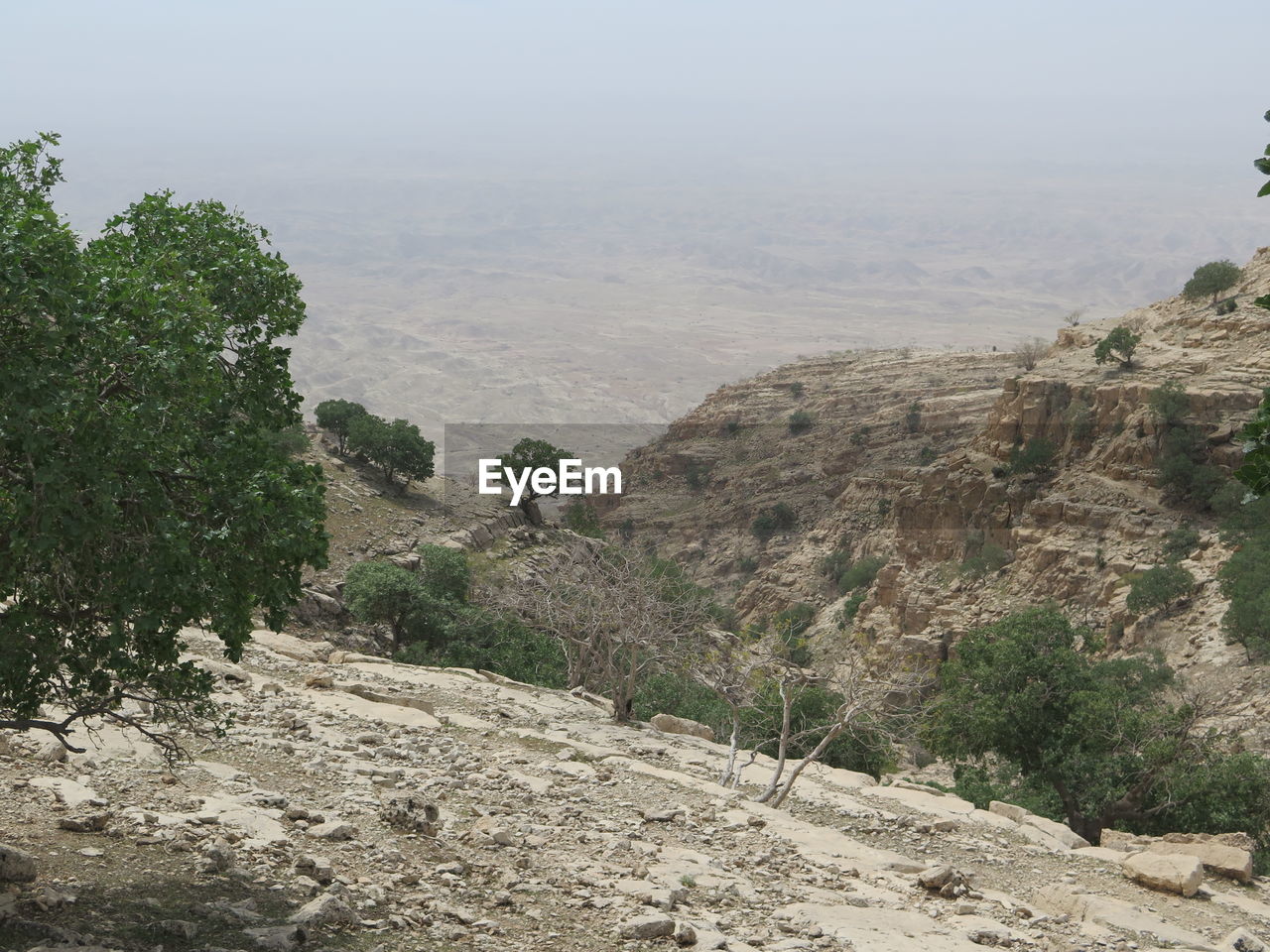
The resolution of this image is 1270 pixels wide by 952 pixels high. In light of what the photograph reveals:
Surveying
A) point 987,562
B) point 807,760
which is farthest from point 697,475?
point 807,760

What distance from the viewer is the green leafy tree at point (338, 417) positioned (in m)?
53.2

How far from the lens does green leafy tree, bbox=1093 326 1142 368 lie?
164 feet

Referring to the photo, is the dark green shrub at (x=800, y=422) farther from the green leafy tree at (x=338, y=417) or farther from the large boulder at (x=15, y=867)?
the large boulder at (x=15, y=867)

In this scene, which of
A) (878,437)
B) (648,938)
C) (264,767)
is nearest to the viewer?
(648,938)

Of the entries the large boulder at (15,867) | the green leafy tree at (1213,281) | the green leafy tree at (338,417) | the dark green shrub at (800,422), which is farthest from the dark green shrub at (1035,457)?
the large boulder at (15,867)

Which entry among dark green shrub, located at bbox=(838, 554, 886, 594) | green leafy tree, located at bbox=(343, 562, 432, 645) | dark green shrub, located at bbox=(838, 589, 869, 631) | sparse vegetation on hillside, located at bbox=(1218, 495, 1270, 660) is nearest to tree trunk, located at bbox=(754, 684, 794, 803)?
green leafy tree, located at bbox=(343, 562, 432, 645)

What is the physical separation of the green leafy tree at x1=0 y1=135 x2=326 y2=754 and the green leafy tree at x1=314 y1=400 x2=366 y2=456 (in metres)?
44.8

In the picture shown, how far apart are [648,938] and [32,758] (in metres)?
6.89

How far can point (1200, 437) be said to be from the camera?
43.4 m

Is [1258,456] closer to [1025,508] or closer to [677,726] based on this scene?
[677,726]

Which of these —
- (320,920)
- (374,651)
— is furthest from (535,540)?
(320,920)

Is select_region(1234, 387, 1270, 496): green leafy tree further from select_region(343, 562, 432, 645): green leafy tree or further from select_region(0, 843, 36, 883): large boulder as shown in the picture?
select_region(343, 562, 432, 645): green leafy tree

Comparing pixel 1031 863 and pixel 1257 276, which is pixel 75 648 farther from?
pixel 1257 276

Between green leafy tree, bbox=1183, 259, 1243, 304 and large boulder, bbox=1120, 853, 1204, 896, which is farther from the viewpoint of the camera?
green leafy tree, bbox=1183, 259, 1243, 304
